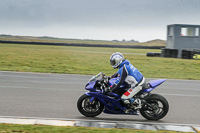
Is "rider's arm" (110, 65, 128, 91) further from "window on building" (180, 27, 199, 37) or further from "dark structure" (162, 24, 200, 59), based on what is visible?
"window on building" (180, 27, 199, 37)

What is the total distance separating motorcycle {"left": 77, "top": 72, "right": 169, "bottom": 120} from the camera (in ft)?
23.9

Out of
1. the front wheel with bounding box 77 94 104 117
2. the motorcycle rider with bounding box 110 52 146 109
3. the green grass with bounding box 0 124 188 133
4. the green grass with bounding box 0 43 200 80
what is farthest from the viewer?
the green grass with bounding box 0 43 200 80

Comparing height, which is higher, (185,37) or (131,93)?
(185,37)

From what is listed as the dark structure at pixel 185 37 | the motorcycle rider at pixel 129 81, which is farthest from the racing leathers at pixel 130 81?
the dark structure at pixel 185 37

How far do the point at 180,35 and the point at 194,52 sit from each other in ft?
11.4

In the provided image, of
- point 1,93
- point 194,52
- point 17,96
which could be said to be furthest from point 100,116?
point 194,52

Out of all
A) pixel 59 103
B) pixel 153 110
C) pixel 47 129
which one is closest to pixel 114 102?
pixel 153 110

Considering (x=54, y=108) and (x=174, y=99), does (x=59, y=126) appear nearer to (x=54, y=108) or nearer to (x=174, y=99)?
(x=54, y=108)

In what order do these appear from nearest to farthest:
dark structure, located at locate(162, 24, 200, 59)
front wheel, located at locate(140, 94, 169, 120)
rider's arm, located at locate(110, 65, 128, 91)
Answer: rider's arm, located at locate(110, 65, 128, 91) → front wheel, located at locate(140, 94, 169, 120) → dark structure, located at locate(162, 24, 200, 59)

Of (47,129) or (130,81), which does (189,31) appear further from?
(47,129)

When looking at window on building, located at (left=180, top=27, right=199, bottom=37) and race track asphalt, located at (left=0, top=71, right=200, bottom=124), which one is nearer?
race track asphalt, located at (left=0, top=71, right=200, bottom=124)

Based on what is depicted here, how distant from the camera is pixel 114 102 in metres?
7.26

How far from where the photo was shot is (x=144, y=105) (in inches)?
291

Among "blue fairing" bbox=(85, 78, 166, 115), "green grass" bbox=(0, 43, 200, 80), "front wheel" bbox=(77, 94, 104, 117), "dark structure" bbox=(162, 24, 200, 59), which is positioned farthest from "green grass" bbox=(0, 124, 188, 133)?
"dark structure" bbox=(162, 24, 200, 59)
